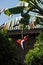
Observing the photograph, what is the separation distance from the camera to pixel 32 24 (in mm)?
11438

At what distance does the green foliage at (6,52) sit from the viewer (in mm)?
9156

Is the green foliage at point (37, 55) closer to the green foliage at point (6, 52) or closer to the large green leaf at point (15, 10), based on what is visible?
the large green leaf at point (15, 10)

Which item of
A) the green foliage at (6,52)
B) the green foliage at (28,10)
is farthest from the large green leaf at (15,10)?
the green foliage at (6,52)

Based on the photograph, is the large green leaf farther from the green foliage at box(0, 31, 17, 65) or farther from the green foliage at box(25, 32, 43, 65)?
the green foliage at box(0, 31, 17, 65)

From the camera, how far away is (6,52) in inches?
366

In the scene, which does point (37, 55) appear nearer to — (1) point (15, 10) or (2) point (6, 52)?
(1) point (15, 10)

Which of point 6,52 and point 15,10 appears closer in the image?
point 6,52

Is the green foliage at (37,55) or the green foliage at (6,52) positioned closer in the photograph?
the green foliage at (6,52)

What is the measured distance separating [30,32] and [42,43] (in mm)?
4254

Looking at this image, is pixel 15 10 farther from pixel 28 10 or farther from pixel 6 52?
pixel 6 52

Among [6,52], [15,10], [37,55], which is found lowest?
[37,55]

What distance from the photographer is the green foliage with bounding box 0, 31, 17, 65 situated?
9156 millimetres

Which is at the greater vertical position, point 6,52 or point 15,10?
point 15,10

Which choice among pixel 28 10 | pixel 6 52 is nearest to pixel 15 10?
pixel 28 10
